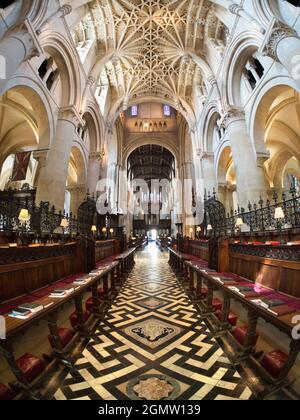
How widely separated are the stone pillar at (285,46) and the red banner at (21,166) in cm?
985

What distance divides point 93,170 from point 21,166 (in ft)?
18.0

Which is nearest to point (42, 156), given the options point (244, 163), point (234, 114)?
point (244, 163)

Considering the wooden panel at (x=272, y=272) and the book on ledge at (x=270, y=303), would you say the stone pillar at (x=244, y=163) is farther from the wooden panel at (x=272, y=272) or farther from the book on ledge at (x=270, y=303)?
the book on ledge at (x=270, y=303)

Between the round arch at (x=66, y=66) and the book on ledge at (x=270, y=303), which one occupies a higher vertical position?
the round arch at (x=66, y=66)

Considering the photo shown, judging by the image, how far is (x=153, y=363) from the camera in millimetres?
2232

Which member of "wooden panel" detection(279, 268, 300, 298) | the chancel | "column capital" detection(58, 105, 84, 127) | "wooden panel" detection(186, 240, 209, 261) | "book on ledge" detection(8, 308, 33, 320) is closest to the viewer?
"book on ledge" detection(8, 308, 33, 320)

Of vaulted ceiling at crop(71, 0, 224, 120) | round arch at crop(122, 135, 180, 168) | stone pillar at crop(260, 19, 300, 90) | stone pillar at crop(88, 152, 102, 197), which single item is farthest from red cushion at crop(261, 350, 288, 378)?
round arch at crop(122, 135, 180, 168)

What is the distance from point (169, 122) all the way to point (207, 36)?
13.0 meters

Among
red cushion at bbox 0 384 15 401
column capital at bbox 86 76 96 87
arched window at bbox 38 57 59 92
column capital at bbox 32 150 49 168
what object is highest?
column capital at bbox 86 76 96 87

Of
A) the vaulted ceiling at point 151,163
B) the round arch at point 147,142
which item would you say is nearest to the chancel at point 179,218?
the round arch at point 147,142

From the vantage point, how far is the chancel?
6.41 ft

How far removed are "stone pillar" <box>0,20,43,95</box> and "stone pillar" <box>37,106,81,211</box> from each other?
128 inches

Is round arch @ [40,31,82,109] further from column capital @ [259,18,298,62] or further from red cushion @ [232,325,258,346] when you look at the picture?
red cushion @ [232,325,258,346]

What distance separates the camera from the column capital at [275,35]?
18.1 ft
